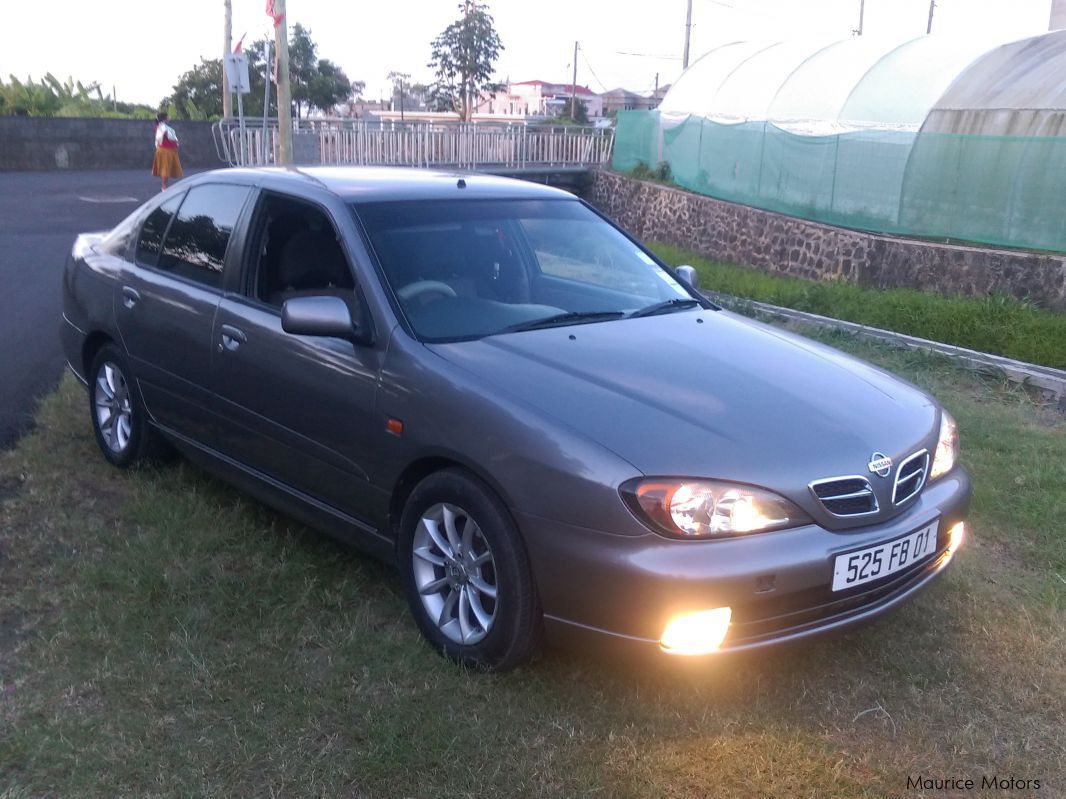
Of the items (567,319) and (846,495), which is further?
(567,319)

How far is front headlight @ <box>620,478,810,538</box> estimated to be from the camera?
10.4ft

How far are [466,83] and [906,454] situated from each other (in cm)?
4476

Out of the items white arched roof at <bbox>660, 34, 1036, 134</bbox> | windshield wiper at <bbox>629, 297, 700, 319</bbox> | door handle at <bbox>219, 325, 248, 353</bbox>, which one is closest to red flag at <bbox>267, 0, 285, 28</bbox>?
white arched roof at <bbox>660, 34, 1036, 134</bbox>

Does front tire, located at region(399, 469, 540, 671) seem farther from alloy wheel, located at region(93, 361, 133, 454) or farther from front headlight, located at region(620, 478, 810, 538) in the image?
alloy wheel, located at region(93, 361, 133, 454)

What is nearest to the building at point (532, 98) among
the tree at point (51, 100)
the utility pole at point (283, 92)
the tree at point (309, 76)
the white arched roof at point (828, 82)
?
the tree at point (309, 76)

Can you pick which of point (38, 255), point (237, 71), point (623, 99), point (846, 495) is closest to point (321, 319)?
point (846, 495)

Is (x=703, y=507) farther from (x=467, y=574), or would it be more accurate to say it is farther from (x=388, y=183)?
(x=388, y=183)

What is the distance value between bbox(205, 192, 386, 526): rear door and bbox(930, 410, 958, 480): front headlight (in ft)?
6.31

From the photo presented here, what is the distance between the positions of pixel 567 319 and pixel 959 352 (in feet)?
16.6

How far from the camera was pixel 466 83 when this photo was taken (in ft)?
151

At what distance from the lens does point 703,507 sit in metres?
3.19

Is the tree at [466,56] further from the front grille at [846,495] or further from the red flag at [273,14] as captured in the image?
the front grille at [846,495]

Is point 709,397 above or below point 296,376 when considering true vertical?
above

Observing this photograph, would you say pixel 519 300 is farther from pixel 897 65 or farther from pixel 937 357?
pixel 897 65
